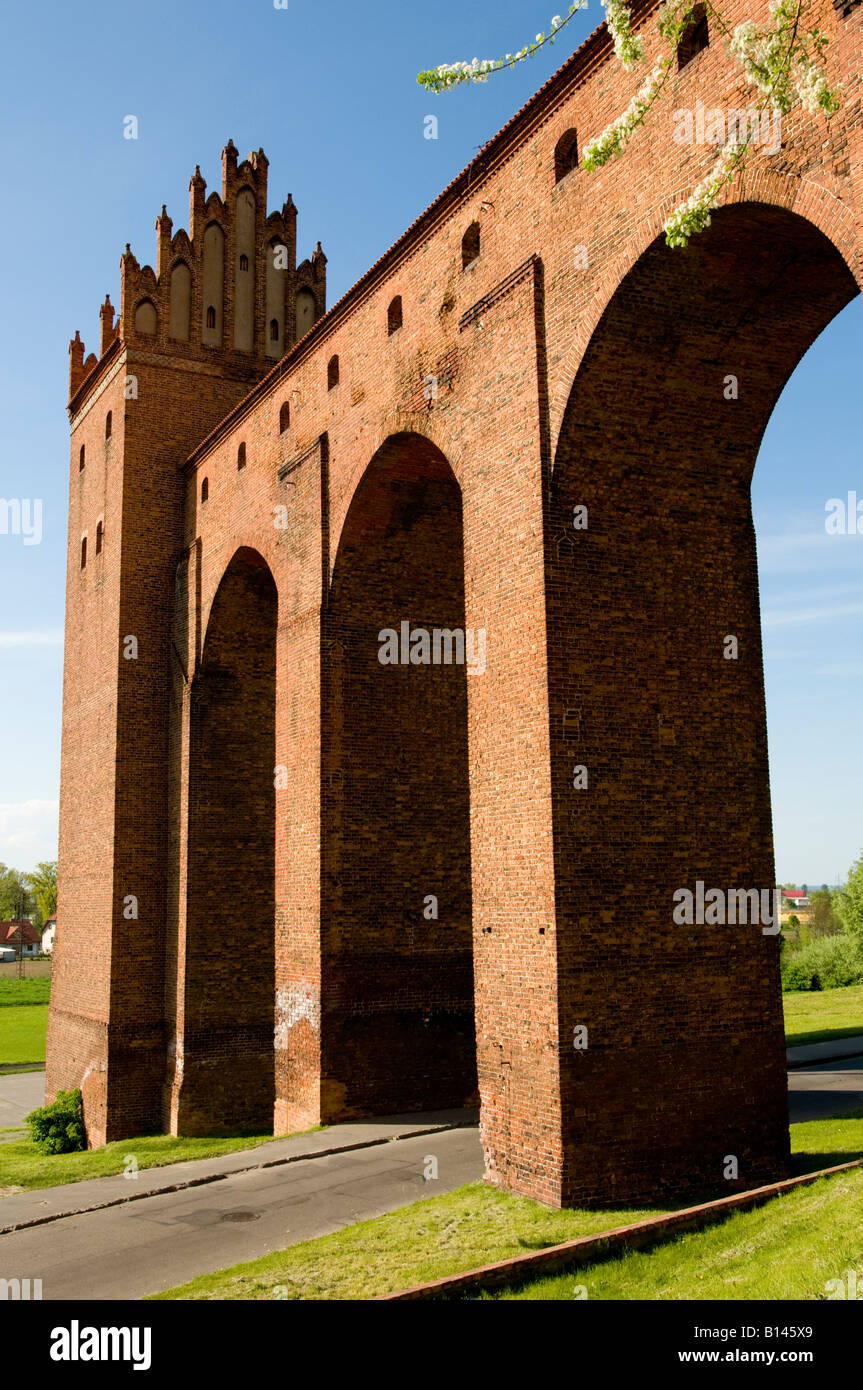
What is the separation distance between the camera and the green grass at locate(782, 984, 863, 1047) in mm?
20172

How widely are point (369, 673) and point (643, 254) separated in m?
6.32

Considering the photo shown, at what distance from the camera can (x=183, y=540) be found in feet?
62.2

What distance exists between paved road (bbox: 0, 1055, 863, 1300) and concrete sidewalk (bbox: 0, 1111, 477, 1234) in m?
0.20

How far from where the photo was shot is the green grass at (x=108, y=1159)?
13039 millimetres

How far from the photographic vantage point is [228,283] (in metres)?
20.6

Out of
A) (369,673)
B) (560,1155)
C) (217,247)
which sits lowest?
(560,1155)

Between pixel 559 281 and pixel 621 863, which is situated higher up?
pixel 559 281

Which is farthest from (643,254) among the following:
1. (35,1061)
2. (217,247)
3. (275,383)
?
(35,1061)

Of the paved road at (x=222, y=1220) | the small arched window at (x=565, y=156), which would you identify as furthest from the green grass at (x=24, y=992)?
the small arched window at (x=565, y=156)

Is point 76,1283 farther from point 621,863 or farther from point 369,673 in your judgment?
point 369,673

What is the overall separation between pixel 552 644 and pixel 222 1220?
18.3 feet

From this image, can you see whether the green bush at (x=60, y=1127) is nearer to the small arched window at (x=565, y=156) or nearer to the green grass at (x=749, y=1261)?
the green grass at (x=749, y=1261)

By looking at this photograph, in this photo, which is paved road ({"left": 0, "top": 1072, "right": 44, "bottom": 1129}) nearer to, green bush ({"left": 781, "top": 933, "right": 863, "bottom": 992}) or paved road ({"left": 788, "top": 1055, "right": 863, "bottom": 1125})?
paved road ({"left": 788, "top": 1055, "right": 863, "bottom": 1125})

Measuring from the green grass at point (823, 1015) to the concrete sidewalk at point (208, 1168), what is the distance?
23.9 ft
